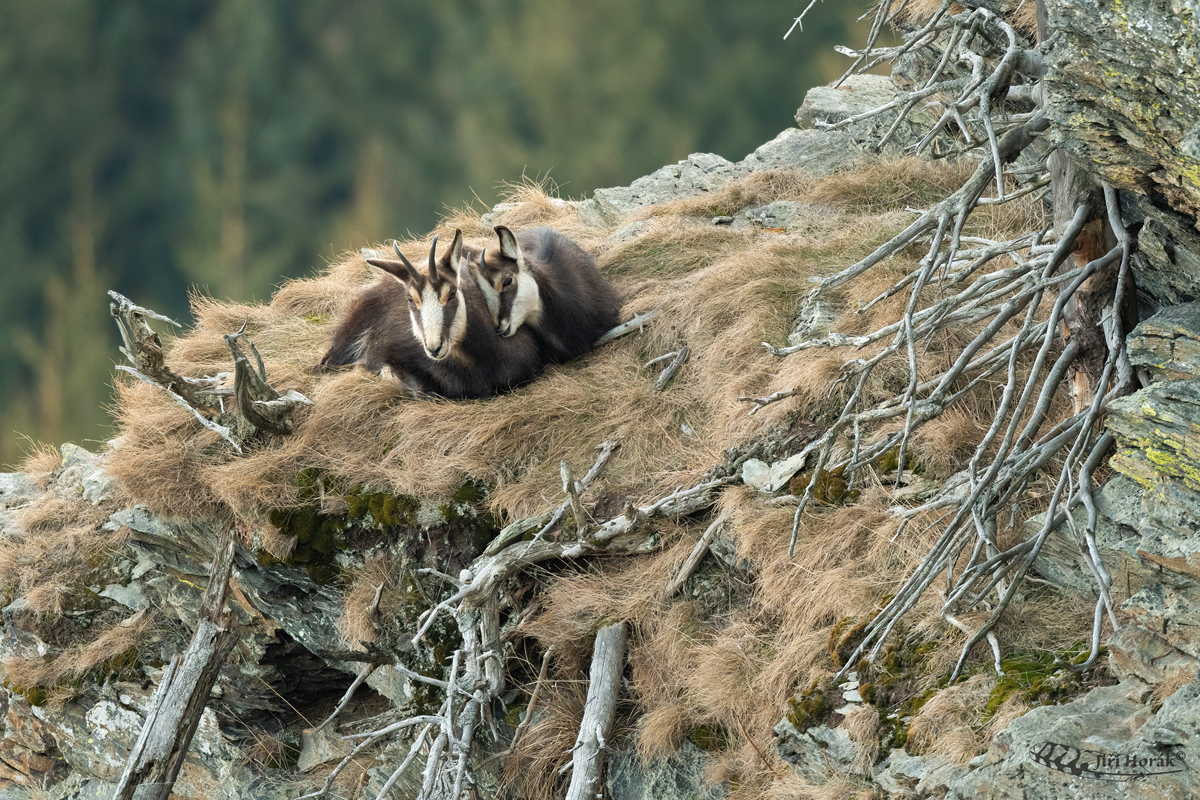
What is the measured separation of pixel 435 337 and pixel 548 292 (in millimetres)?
957

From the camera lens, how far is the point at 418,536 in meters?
5.34

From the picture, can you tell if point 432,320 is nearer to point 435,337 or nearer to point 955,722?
point 435,337

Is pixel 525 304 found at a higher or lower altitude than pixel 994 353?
higher

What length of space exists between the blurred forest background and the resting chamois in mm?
28857

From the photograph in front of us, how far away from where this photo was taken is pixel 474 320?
552 cm

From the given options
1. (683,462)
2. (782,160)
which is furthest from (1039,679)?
(782,160)

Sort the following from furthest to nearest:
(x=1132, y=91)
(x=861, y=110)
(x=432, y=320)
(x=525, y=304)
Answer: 1. (x=861, y=110)
2. (x=525, y=304)
3. (x=432, y=320)
4. (x=1132, y=91)

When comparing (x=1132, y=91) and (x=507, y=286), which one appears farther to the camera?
(x=507, y=286)

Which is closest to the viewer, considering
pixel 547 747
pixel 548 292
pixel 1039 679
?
pixel 1039 679

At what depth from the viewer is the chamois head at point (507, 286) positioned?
18.6 feet

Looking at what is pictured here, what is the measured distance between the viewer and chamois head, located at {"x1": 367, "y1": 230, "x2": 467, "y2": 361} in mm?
5203

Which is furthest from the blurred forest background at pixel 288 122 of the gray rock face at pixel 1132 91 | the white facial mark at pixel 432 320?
the gray rock face at pixel 1132 91

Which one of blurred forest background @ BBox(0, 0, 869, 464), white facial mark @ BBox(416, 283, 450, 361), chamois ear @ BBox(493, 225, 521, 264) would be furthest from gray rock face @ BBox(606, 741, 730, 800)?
blurred forest background @ BBox(0, 0, 869, 464)
